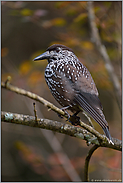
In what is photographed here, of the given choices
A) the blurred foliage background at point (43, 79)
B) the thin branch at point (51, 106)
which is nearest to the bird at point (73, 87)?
the thin branch at point (51, 106)

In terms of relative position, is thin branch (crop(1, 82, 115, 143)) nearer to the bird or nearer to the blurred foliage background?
the bird

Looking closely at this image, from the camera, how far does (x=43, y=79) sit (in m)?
5.59

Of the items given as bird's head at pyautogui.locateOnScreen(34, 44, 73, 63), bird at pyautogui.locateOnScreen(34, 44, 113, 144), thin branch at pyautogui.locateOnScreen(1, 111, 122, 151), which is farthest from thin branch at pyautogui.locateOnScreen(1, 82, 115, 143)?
bird's head at pyautogui.locateOnScreen(34, 44, 73, 63)

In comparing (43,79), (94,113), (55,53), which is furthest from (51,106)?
(43,79)

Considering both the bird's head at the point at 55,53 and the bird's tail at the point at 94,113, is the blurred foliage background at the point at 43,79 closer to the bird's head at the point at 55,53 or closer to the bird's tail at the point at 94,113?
the bird's head at the point at 55,53

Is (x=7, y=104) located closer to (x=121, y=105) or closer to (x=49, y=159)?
(x=49, y=159)

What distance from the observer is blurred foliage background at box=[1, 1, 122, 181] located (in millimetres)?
4984

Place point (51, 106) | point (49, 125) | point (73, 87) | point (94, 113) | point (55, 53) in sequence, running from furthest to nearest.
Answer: point (55, 53), point (73, 87), point (94, 113), point (49, 125), point (51, 106)

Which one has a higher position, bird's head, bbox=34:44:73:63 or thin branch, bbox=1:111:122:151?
bird's head, bbox=34:44:73:63

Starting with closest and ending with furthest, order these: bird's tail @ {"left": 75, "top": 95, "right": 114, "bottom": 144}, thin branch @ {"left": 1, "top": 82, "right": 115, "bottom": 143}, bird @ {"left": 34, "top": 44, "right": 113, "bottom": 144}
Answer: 1. thin branch @ {"left": 1, "top": 82, "right": 115, "bottom": 143}
2. bird's tail @ {"left": 75, "top": 95, "right": 114, "bottom": 144}
3. bird @ {"left": 34, "top": 44, "right": 113, "bottom": 144}

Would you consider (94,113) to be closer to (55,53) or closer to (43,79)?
(55,53)

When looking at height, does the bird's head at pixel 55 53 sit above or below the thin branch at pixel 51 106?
above

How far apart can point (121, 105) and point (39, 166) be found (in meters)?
2.59

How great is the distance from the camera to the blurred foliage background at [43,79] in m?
4.98
